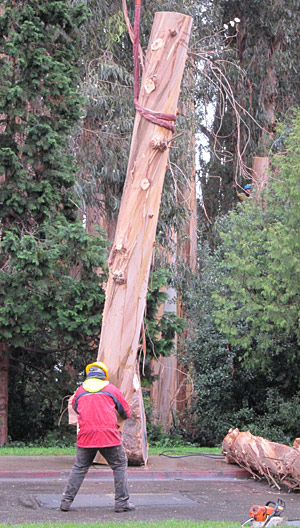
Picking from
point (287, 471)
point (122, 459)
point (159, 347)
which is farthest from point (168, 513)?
point (159, 347)

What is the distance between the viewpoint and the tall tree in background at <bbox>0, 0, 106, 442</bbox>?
555 inches

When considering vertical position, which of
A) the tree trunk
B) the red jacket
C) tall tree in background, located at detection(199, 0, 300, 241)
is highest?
tall tree in background, located at detection(199, 0, 300, 241)

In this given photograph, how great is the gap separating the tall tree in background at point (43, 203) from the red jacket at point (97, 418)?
5.85 metres

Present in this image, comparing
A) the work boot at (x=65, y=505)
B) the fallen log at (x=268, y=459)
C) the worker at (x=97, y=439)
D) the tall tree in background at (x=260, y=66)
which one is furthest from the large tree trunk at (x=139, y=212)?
the tall tree in background at (x=260, y=66)

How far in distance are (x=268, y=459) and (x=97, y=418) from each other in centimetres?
329

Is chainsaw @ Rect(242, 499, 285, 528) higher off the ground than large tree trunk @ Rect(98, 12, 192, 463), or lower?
lower

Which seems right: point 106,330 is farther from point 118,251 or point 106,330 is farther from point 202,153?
point 202,153

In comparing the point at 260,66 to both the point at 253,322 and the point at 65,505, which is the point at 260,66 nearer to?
the point at 253,322

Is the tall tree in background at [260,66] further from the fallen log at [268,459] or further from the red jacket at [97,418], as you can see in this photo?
the red jacket at [97,418]

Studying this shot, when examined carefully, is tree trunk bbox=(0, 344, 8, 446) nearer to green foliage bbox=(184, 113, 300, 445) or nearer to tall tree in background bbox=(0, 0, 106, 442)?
tall tree in background bbox=(0, 0, 106, 442)

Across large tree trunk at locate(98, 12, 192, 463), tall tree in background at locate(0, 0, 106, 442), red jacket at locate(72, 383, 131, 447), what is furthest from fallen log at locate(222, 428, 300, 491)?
tall tree in background at locate(0, 0, 106, 442)

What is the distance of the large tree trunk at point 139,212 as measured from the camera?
10.8 metres

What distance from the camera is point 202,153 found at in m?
27.4

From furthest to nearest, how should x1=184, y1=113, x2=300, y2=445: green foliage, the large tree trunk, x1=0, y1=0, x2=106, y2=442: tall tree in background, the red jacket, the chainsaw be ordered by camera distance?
x1=184, y1=113, x2=300, y2=445: green foliage → x1=0, y1=0, x2=106, y2=442: tall tree in background → the large tree trunk → the red jacket → the chainsaw
